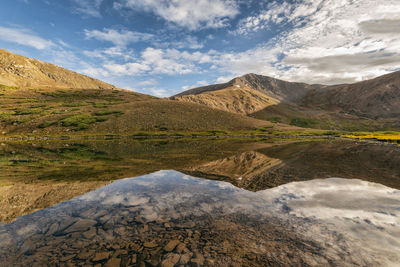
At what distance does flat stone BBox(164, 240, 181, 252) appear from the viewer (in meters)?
7.25

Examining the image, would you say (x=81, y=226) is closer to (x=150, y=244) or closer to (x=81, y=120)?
(x=150, y=244)

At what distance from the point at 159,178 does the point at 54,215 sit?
8.47 m

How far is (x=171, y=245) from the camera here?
749cm

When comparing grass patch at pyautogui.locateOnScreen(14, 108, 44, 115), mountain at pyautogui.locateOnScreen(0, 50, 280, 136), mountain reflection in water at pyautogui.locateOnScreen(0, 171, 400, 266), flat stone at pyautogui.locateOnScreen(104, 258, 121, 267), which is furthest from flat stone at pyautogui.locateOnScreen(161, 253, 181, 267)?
grass patch at pyautogui.locateOnScreen(14, 108, 44, 115)

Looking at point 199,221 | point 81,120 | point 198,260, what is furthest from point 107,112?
point 198,260

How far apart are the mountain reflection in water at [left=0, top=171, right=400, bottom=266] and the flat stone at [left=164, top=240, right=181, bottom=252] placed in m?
0.06

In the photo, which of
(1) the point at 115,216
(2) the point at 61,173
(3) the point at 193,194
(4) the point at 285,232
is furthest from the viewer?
(2) the point at 61,173

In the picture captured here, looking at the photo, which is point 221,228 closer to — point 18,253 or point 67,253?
point 67,253

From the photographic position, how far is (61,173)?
19609 mm

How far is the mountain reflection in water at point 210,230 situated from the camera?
6.80m

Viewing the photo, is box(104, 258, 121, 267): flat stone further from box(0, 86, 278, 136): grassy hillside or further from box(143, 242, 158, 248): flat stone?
box(0, 86, 278, 136): grassy hillside

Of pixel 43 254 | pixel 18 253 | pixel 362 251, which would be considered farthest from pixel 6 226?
pixel 362 251

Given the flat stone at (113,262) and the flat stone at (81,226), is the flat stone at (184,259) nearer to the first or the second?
the flat stone at (113,262)

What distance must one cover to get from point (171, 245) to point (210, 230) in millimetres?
1832
